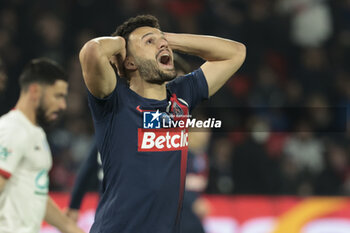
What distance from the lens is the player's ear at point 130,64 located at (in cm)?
346

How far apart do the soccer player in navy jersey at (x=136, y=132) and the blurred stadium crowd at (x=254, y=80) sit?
5144 mm

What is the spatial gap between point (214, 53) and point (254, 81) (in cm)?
660

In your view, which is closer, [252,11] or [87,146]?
[87,146]

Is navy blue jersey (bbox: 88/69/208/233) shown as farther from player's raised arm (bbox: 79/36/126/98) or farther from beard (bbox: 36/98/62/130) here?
beard (bbox: 36/98/62/130)

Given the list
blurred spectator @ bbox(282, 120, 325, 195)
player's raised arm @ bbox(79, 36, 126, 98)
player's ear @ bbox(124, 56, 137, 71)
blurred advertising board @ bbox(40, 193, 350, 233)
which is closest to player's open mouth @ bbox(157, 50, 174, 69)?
player's ear @ bbox(124, 56, 137, 71)

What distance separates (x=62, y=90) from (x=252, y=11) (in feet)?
21.6

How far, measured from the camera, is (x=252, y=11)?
1070cm

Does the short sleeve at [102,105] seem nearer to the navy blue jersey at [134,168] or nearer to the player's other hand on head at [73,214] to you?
the navy blue jersey at [134,168]

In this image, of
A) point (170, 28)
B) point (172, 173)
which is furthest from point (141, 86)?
point (170, 28)

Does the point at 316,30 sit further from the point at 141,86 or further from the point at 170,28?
the point at 141,86

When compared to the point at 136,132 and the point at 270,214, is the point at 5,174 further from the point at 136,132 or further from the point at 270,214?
the point at 270,214

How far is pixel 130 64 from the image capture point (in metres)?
3.47

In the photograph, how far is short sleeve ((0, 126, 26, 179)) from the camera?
4.09 m

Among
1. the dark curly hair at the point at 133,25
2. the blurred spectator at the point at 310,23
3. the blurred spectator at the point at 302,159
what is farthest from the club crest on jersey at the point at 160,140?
the blurred spectator at the point at 310,23
